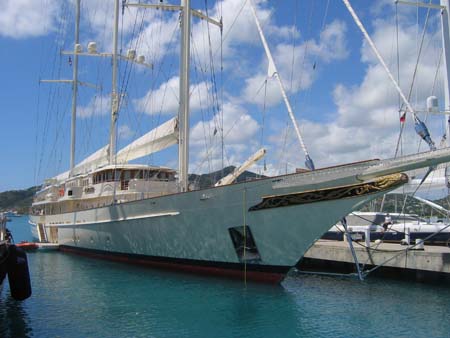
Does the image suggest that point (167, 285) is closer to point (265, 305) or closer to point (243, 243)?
point (243, 243)

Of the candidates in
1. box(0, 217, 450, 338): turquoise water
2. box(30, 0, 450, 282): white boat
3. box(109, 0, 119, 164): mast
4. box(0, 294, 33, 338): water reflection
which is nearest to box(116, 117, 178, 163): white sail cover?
box(30, 0, 450, 282): white boat

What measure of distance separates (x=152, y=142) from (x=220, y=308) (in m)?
11.3

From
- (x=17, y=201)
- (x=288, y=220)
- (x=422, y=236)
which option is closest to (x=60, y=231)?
(x=288, y=220)

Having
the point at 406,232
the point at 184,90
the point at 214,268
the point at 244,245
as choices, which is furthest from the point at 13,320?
the point at 406,232

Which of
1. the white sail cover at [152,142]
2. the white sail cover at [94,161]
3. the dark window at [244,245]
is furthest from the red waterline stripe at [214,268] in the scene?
the white sail cover at [94,161]

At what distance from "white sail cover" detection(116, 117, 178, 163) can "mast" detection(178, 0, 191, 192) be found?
0.82 metres

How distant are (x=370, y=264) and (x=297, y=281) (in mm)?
3115

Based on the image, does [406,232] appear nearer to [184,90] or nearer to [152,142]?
[184,90]

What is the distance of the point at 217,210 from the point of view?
1750 cm

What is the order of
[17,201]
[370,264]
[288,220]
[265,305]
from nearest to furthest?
[265,305]
[288,220]
[370,264]
[17,201]

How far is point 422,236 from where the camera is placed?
861 inches

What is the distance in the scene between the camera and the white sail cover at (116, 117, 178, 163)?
2183cm

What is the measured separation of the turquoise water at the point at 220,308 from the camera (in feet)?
39.9

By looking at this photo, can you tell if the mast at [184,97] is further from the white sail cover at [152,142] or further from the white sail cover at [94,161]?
the white sail cover at [94,161]
